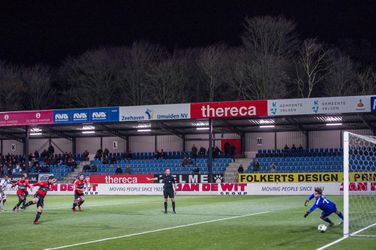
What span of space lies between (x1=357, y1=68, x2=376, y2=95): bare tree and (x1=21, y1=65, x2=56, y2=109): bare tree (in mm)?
40669

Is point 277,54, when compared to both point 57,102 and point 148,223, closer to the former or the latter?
point 57,102

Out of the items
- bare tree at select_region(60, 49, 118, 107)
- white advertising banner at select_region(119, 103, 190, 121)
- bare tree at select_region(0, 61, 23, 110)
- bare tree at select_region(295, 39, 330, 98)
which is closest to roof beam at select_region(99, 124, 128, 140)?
white advertising banner at select_region(119, 103, 190, 121)

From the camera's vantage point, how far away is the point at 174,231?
18.9m

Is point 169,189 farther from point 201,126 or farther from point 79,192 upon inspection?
point 201,126

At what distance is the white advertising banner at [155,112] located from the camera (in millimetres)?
46750

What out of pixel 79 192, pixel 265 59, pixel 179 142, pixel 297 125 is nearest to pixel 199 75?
pixel 265 59

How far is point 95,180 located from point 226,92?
23.4m

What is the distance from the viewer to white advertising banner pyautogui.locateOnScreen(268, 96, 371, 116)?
41.6m

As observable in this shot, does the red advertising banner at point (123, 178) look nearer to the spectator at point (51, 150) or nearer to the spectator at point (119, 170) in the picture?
the spectator at point (119, 170)

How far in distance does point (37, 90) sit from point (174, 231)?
6515 centimetres

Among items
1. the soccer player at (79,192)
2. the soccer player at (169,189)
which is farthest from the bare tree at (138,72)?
the soccer player at (169,189)

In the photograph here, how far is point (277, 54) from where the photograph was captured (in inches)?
2591

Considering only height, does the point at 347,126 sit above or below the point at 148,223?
above

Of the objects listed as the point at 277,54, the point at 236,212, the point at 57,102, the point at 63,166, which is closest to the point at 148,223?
the point at 236,212
